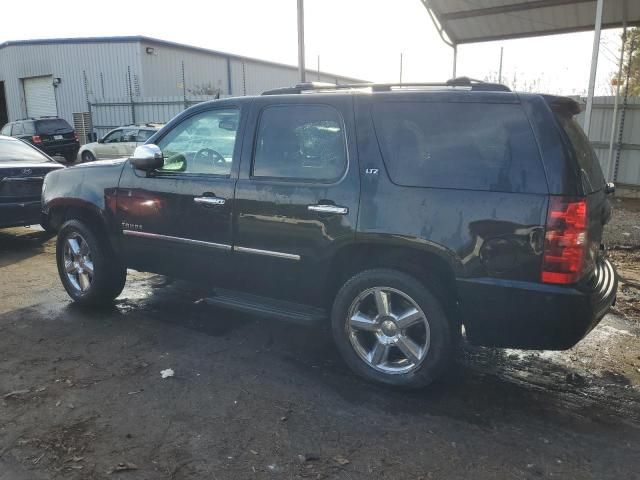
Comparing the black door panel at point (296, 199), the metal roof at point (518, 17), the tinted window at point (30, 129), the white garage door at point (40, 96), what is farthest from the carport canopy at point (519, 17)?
the white garage door at point (40, 96)

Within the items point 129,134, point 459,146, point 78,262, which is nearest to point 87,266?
point 78,262

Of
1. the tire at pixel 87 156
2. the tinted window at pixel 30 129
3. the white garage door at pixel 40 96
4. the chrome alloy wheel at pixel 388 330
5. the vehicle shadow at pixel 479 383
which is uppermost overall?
the white garage door at pixel 40 96

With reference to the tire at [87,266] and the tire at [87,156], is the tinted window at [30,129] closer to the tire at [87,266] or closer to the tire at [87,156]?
the tire at [87,156]

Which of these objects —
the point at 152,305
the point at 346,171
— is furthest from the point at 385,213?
the point at 152,305

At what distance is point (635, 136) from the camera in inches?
442

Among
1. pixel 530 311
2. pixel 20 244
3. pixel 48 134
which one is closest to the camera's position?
pixel 530 311

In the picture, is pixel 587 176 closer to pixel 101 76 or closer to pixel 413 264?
pixel 413 264

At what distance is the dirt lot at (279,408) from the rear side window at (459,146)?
4.58 ft

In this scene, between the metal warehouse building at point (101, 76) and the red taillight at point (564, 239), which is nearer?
the red taillight at point (564, 239)

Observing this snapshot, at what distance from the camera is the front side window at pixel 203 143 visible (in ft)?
13.4

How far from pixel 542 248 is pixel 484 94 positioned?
0.98 m

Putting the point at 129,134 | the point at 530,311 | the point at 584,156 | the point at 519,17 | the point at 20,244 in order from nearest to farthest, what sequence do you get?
the point at 530,311 → the point at 584,156 → the point at 20,244 → the point at 519,17 → the point at 129,134

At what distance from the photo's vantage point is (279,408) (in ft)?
10.5

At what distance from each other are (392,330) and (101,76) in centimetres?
2625
